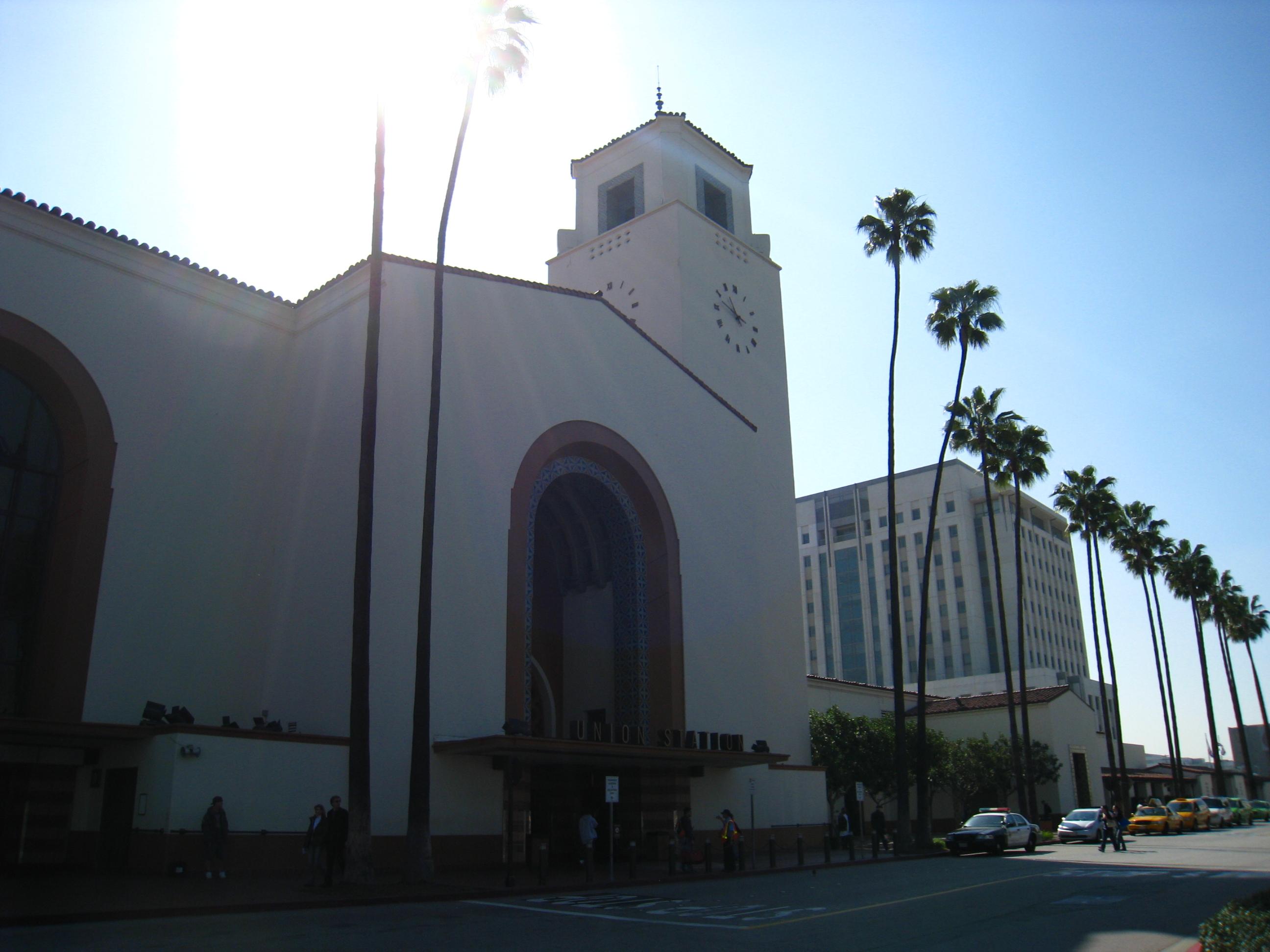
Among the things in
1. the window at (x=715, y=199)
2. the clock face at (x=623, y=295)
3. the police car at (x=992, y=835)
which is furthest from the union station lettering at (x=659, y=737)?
the window at (x=715, y=199)

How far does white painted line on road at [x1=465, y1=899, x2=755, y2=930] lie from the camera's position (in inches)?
520

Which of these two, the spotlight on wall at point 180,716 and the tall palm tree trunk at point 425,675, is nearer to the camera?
the tall palm tree trunk at point 425,675

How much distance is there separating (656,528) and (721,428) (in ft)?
19.7

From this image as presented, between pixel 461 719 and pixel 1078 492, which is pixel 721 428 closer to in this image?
pixel 461 719

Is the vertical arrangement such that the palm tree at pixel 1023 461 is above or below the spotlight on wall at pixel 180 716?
above

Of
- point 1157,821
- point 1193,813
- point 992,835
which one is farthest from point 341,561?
point 1193,813

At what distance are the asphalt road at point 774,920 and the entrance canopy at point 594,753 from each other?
12.4 ft

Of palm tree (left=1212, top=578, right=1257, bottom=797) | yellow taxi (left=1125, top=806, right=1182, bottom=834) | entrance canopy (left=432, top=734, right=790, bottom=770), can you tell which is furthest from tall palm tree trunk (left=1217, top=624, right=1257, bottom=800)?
entrance canopy (left=432, top=734, right=790, bottom=770)

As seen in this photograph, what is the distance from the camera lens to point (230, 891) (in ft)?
54.0

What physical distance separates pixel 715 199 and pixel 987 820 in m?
26.7

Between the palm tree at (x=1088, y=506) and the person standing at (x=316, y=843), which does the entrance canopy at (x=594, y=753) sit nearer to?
the person standing at (x=316, y=843)

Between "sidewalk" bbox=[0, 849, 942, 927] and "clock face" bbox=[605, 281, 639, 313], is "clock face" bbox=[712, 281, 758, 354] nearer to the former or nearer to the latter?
"clock face" bbox=[605, 281, 639, 313]

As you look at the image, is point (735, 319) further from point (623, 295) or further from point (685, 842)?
point (685, 842)

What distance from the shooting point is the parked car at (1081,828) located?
37.3 metres
